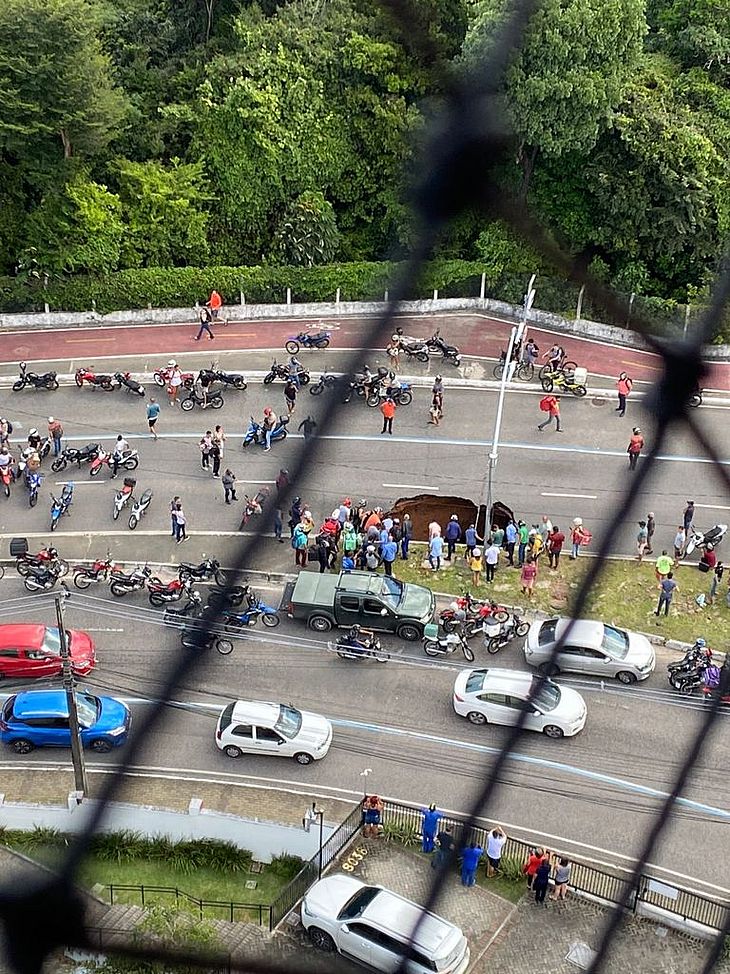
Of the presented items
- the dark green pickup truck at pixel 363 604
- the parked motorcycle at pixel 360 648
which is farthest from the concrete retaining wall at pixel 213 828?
the dark green pickup truck at pixel 363 604

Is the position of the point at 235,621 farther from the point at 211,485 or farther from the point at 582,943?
the point at 582,943

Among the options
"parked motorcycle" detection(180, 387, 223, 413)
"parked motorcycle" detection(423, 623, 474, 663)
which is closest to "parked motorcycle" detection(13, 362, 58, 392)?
"parked motorcycle" detection(180, 387, 223, 413)

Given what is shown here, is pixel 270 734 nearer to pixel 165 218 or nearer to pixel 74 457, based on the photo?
pixel 74 457

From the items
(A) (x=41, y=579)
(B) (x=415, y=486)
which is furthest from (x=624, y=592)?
(A) (x=41, y=579)

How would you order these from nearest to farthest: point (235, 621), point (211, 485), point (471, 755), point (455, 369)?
1. point (471, 755)
2. point (235, 621)
3. point (211, 485)
4. point (455, 369)

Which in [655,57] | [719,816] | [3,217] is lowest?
[719,816]

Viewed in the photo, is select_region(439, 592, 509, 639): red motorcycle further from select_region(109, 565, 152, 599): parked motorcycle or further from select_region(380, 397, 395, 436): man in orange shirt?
select_region(380, 397, 395, 436): man in orange shirt

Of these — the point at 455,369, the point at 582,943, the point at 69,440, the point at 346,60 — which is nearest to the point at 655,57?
the point at 346,60
